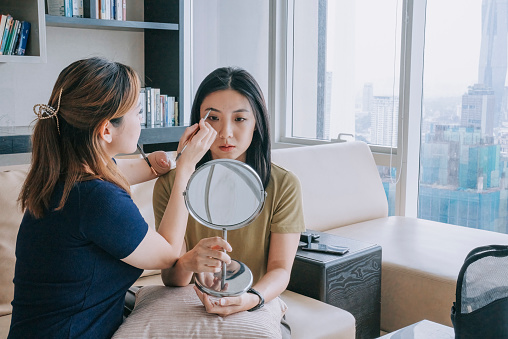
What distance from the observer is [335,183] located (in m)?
2.83

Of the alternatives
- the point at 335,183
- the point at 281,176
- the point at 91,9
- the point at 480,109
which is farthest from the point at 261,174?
the point at 91,9

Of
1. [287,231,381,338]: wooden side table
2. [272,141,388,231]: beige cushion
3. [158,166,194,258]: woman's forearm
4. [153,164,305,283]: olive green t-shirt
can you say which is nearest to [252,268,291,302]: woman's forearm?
[153,164,305,283]: olive green t-shirt

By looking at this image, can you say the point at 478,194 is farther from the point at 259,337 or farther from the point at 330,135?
the point at 259,337

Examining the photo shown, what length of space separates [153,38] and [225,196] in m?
3.20

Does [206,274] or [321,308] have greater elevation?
[206,274]

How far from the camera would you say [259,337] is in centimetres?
124

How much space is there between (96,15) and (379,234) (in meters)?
2.14

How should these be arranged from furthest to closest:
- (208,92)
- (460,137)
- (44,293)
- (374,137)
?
1. (374,137)
2. (460,137)
3. (208,92)
4. (44,293)

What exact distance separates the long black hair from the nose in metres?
0.08

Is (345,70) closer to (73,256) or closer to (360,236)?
(360,236)

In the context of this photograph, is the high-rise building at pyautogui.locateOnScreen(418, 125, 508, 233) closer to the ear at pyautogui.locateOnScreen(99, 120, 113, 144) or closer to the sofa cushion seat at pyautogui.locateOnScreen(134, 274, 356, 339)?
the sofa cushion seat at pyautogui.locateOnScreen(134, 274, 356, 339)

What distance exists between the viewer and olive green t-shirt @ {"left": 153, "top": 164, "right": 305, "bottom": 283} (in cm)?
162

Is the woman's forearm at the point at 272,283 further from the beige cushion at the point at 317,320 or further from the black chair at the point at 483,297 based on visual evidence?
the black chair at the point at 483,297

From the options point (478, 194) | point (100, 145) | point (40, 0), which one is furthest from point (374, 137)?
point (100, 145)
